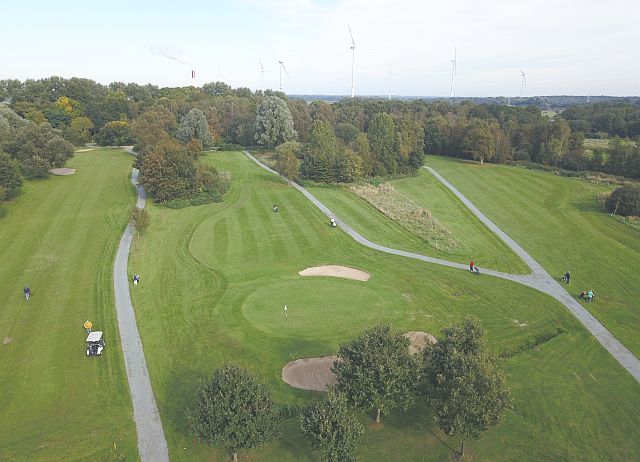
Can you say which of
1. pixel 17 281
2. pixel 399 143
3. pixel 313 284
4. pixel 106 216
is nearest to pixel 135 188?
pixel 106 216

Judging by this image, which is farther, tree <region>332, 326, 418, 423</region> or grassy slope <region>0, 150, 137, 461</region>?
grassy slope <region>0, 150, 137, 461</region>

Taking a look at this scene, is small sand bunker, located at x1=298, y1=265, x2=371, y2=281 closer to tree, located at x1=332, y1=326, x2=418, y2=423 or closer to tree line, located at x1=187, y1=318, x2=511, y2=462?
tree line, located at x1=187, y1=318, x2=511, y2=462

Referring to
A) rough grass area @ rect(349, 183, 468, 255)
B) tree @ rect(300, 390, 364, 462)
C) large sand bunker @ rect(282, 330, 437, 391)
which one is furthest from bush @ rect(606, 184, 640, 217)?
tree @ rect(300, 390, 364, 462)

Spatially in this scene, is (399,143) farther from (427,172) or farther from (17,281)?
(17,281)

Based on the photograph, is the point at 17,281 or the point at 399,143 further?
the point at 399,143

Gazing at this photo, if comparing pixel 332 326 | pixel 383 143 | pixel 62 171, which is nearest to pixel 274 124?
pixel 383 143

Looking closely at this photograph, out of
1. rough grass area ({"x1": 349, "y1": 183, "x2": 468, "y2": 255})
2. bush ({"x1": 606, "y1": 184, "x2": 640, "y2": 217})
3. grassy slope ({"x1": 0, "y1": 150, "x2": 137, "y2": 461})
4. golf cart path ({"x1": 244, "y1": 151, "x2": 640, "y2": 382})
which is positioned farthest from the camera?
bush ({"x1": 606, "y1": 184, "x2": 640, "y2": 217})

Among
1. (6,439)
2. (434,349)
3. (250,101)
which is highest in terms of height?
(250,101)
